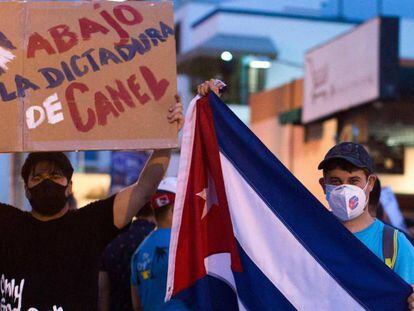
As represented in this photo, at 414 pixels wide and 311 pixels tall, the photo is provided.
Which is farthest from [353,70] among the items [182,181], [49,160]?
[49,160]

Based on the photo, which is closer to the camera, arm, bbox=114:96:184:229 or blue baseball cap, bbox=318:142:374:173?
arm, bbox=114:96:184:229

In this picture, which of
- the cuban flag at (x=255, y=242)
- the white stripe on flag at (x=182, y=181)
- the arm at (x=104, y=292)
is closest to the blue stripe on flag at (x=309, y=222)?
the cuban flag at (x=255, y=242)

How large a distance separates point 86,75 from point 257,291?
1247mm

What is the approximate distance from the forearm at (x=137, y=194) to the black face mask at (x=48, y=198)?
0.26 metres

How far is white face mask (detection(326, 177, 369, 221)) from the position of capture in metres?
4.67

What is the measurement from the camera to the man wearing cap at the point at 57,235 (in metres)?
4.39

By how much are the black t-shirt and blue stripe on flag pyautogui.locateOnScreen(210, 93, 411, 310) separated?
25.7 inches

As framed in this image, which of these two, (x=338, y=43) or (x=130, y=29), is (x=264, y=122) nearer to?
(x=338, y=43)

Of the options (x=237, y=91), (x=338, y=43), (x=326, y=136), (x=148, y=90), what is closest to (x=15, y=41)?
(x=148, y=90)

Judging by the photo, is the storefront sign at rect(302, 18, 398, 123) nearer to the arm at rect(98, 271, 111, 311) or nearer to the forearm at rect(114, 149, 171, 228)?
the arm at rect(98, 271, 111, 311)

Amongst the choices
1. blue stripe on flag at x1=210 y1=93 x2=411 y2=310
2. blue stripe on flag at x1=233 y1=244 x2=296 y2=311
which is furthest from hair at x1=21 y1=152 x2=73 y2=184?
blue stripe on flag at x1=233 y1=244 x2=296 y2=311

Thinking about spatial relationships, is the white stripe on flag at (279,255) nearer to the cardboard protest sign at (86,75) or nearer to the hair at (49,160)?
the cardboard protest sign at (86,75)

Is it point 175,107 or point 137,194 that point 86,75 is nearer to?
point 175,107

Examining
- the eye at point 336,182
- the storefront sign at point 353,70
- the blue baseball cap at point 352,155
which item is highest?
the storefront sign at point 353,70
